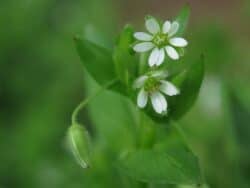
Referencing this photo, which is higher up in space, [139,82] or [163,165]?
[139,82]

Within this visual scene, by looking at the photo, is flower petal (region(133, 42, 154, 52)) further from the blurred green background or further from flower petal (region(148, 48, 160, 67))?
the blurred green background

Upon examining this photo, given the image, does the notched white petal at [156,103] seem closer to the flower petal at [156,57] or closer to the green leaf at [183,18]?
the flower petal at [156,57]

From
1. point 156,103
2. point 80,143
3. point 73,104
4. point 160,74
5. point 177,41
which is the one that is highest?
point 177,41

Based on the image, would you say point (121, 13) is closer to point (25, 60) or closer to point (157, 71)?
point (25, 60)

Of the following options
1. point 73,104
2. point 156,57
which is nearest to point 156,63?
point 156,57

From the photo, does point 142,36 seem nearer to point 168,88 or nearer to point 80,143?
point 168,88

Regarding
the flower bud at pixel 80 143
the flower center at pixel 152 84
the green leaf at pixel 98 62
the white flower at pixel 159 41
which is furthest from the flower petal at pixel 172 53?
the flower bud at pixel 80 143
